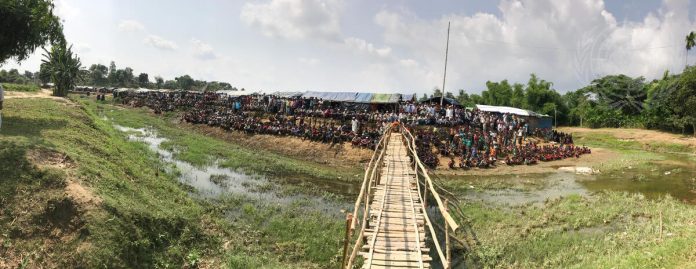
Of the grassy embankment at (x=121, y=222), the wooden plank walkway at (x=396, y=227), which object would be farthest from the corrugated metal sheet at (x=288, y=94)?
the grassy embankment at (x=121, y=222)

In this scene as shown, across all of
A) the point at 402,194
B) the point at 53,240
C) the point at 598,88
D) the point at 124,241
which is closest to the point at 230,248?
the point at 124,241

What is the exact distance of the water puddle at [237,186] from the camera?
1747 centimetres

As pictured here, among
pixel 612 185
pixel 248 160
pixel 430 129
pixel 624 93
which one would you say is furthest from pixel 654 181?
pixel 624 93

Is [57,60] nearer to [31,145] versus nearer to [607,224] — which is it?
[31,145]

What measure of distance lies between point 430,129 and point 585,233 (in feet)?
61.5

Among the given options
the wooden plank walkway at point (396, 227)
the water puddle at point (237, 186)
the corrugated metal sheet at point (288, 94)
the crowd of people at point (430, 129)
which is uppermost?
the corrugated metal sheet at point (288, 94)

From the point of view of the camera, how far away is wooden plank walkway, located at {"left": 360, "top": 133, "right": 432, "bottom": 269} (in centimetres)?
912

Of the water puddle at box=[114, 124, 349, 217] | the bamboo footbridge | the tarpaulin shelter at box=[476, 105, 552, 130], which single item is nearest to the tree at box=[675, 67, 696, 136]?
the tarpaulin shelter at box=[476, 105, 552, 130]

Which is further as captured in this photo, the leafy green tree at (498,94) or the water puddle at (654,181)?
the leafy green tree at (498,94)

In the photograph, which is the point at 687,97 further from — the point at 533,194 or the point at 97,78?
the point at 97,78

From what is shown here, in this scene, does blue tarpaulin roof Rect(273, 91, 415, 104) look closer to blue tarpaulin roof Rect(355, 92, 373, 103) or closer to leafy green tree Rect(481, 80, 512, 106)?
blue tarpaulin roof Rect(355, 92, 373, 103)

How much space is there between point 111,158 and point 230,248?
760cm

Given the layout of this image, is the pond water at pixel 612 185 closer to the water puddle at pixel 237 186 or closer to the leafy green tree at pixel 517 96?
the water puddle at pixel 237 186

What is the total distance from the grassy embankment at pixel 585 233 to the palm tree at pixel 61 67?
43.5 metres
